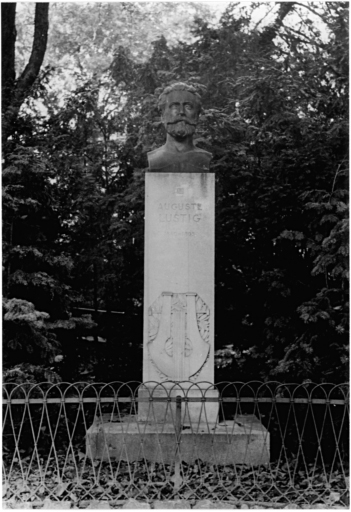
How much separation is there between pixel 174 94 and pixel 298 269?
394 centimetres

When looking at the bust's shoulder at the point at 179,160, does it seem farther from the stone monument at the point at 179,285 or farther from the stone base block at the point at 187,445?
the stone base block at the point at 187,445

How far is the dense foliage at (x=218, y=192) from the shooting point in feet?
28.7

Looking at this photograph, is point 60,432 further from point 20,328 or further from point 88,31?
point 88,31

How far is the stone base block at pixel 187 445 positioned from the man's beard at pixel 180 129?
9.71 ft

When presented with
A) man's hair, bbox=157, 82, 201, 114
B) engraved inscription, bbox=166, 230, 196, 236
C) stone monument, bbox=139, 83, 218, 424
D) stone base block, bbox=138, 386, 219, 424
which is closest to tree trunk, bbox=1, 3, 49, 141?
man's hair, bbox=157, 82, 201, 114

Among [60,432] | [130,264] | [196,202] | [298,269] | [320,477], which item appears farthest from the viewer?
[130,264]

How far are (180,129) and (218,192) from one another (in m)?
3.21

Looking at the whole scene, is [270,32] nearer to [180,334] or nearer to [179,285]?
[179,285]

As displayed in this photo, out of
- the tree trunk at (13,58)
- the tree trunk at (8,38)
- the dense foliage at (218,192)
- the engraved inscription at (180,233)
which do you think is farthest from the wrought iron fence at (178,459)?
the tree trunk at (8,38)

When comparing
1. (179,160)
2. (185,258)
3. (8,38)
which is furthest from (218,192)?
(8,38)

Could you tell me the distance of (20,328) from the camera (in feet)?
26.7

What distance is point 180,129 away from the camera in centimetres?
686

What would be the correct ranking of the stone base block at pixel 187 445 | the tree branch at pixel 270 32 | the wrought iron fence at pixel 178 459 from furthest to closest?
the tree branch at pixel 270 32 < the stone base block at pixel 187 445 < the wrought iron fence at pixel 178 459

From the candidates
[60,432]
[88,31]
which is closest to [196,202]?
[60,432]
